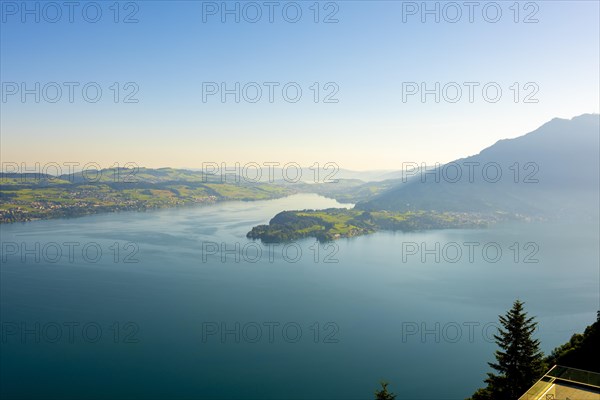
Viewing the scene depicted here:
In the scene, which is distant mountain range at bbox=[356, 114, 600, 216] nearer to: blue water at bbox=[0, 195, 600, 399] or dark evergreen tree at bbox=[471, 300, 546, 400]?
blue water at bbox=[0, 195, 600, 399]

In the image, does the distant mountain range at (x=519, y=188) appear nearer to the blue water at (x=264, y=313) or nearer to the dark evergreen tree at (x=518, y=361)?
the blue water at (x=264, y=313)

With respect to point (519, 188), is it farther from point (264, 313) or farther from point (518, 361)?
point (518, 361)

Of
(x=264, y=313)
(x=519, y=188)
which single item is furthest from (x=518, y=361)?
(x=519, y=188)

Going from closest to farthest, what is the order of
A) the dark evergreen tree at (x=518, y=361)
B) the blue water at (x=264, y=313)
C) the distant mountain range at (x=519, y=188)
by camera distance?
the dark evergreen tree at (x=518, y=361) < the blue water at (x=264, y=313) < the distant mountain range at (x=519, y=188)

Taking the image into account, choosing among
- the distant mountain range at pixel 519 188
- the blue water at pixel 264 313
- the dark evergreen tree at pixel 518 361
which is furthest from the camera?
the distant mountain range at pixel 519 188

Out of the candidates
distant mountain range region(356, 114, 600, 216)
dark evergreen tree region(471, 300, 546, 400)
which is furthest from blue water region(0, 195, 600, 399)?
distant mountain range region(356, 114, 600, 216)

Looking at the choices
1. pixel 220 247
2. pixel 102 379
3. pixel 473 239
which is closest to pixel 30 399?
pixel 102 379

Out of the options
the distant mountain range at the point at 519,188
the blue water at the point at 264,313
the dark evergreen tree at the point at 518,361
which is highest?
the distant mountain range at the point at 519,188

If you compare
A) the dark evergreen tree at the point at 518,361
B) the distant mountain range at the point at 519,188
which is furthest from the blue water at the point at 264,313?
the distant mountain range at the point at 519,188

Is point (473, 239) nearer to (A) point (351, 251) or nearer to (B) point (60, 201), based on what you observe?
(A) point (351, 251)
